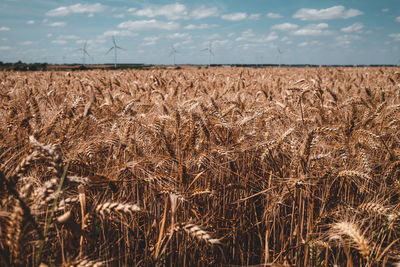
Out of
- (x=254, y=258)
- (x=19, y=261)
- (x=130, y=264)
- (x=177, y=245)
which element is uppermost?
(x=19, y=261)

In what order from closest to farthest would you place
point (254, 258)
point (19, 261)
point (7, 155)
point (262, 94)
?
point (19, 261) < point (7, 155) < point (254, 258) < point (262, 94)

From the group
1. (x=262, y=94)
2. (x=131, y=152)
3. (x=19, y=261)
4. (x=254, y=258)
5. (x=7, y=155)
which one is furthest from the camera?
(x=262, y=94)

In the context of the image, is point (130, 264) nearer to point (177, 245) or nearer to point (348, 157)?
point (177, 245)

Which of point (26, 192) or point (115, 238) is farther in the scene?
point (115, 238)

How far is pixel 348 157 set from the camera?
187 centimetres

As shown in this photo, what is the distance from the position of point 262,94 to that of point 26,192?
3811 millimetres

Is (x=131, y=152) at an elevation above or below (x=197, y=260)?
above

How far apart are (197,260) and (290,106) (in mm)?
2171

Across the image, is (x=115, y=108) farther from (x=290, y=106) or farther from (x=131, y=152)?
(x=290, y=106)

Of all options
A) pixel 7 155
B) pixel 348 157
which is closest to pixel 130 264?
pixel 7 155

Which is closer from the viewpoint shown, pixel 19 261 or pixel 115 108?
pixel 19 261

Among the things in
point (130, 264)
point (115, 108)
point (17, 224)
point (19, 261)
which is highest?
point (115, 108)

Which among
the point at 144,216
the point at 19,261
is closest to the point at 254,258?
the point at 144,216

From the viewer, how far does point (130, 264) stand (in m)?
1.60
